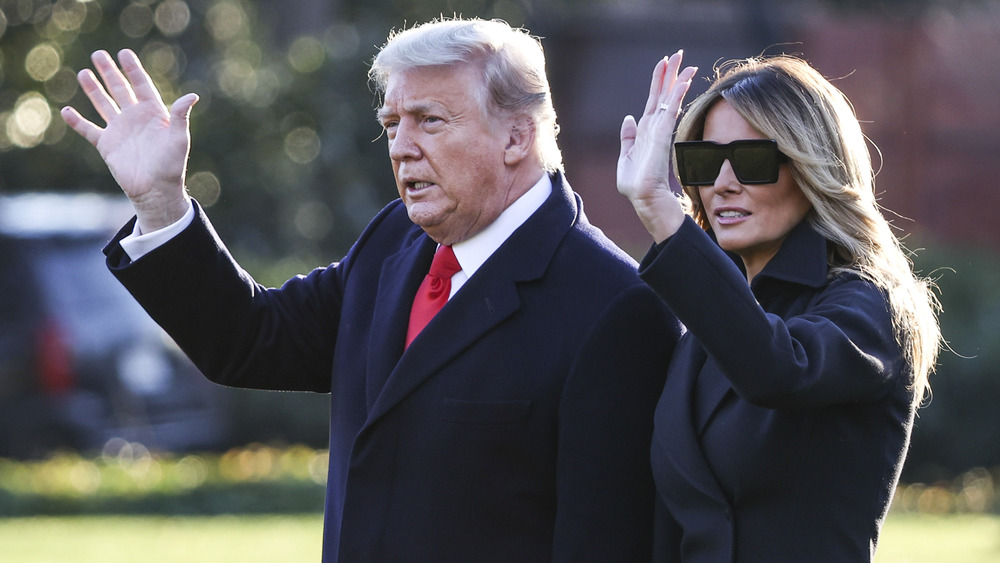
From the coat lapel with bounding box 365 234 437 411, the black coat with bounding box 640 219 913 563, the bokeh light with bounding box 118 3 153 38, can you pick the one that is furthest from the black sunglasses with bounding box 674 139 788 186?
the bokeh light with bounding box 118 3 153 38

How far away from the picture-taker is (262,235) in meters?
15.5

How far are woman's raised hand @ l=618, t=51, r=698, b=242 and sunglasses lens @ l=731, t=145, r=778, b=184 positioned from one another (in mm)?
225

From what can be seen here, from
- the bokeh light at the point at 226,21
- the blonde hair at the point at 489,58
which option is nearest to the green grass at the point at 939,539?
the blonde hair at the point at 489,58

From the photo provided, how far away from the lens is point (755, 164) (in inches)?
118

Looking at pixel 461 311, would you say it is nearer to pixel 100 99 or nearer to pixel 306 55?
pixel 100 99

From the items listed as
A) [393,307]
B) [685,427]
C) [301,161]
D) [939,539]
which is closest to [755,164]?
[685,427]

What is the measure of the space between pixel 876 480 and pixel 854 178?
66 cm

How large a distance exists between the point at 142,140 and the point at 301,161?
1264 centimetres

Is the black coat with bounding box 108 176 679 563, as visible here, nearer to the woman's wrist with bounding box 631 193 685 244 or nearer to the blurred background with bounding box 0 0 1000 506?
the woman's wrist with bounding box 631 193 685 244

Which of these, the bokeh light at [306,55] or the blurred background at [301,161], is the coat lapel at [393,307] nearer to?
the blurred background at [301,161]

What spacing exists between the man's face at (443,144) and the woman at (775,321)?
437 millimetres

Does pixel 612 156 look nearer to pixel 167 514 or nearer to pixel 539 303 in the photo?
pixel 167 514

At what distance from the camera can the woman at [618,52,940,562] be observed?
8.84 feet

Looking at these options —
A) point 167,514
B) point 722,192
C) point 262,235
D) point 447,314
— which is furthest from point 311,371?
point 262,235
